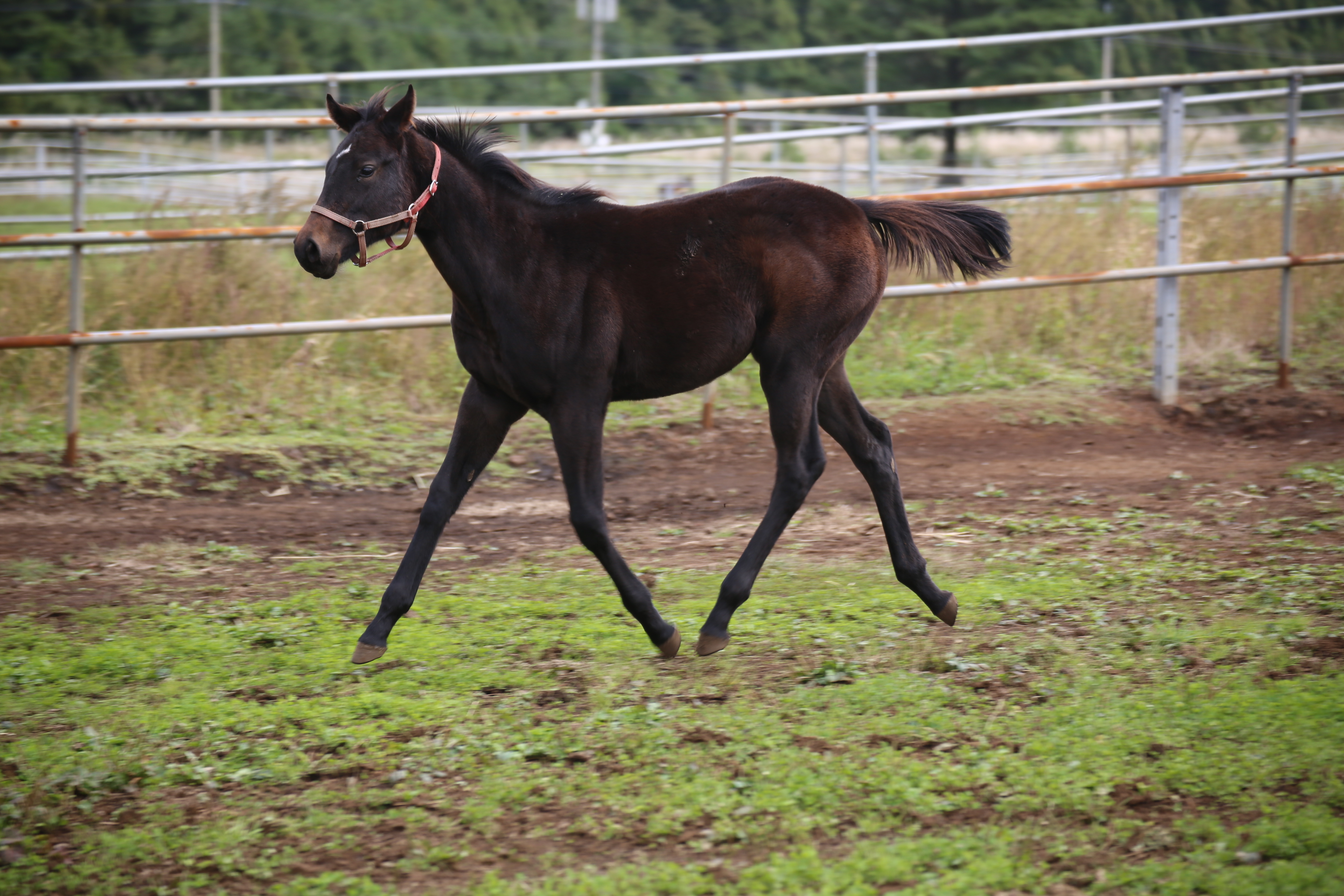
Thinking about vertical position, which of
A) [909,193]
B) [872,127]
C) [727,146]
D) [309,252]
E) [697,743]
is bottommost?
[697,743]

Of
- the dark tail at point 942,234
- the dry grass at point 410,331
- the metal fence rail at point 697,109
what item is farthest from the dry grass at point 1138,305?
the dark tail at point 942,234

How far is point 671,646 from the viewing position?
4004 mm

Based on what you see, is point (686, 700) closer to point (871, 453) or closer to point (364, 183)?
point (871, 453)

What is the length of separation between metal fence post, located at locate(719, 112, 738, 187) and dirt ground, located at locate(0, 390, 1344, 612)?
153cm

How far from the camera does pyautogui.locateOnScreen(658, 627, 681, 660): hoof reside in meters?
4.00

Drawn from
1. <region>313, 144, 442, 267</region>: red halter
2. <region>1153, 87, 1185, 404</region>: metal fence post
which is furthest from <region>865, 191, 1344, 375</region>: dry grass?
<region>313, 144, 442, 267</region>: red halter

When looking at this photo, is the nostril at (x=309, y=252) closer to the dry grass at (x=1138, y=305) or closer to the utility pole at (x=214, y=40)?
the dry grass at (x=1138, y=305)

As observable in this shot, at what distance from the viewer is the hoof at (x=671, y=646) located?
4.00 metres

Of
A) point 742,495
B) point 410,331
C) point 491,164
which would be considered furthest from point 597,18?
point 491,164

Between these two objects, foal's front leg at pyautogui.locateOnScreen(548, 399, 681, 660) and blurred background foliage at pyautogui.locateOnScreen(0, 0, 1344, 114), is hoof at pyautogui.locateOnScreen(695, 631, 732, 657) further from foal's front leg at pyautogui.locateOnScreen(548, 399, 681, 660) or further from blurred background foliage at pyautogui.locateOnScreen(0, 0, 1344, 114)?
blurred background foliage at pyautogui.locateOnScreen(0, 0, 1344, 114)

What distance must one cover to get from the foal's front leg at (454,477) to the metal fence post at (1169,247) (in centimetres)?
485

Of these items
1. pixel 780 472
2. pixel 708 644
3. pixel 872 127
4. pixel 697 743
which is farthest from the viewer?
pixel 872 127

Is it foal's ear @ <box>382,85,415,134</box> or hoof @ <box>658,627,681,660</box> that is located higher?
foal's ear @ <box>382,85,415,134</box>

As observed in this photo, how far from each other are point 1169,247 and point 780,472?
14.1ft
